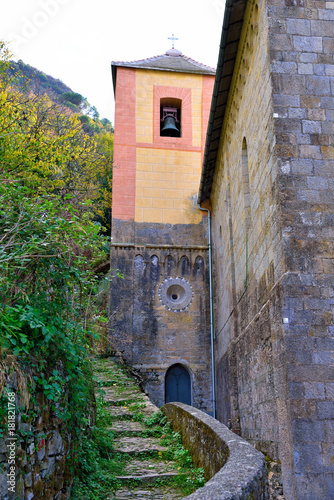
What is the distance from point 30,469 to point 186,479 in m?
2.44

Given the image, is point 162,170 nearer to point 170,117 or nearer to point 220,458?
point 170,117

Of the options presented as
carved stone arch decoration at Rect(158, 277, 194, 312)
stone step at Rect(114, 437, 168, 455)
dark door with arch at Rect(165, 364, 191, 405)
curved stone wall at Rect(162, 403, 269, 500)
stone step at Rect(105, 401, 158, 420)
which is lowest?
dark door with arch at Rect(165, 364, 191, 405)

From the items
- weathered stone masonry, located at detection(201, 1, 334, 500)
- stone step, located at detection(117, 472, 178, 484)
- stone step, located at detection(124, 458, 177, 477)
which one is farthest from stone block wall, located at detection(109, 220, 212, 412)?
stone step, located at detection(117, 472, 178, 484)

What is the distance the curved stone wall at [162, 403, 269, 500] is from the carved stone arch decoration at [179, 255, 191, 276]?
669cm

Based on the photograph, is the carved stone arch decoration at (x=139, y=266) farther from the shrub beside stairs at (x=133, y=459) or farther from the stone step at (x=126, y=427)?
the stone step at (x=126, y=427)

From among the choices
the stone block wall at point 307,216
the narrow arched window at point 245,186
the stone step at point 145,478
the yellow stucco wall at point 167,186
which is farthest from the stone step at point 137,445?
the yellow stucco wall at point 167,186

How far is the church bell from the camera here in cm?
1598

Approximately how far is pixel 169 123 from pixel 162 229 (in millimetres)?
3803

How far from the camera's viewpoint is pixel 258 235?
726 cm

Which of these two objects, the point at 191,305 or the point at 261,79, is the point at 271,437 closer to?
the point at 261,79

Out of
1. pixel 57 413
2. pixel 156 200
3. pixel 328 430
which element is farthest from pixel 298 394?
pixel 156 200

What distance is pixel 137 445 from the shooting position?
701cm

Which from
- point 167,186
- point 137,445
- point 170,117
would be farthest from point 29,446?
point 170,117

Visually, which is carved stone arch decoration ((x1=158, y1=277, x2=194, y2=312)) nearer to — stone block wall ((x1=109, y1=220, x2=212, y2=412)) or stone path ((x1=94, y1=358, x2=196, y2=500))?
stone block wall ((x1=109, y1=220, x2=212, y2=412))
